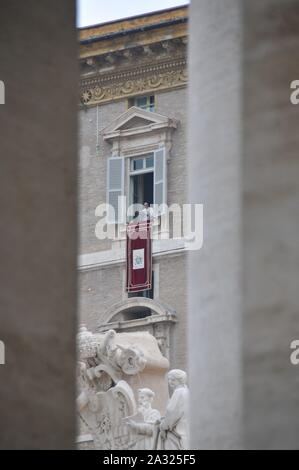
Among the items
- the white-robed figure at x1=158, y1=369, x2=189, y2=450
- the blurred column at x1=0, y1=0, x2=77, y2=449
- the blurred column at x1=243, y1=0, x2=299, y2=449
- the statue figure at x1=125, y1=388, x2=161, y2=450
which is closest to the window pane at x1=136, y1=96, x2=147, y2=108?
the statue figure at x1=125, y1=388, x2=161, y2=450

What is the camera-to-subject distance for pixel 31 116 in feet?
24.0

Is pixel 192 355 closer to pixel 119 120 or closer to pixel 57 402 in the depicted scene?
pixel 57 402

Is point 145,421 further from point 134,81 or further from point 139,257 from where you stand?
point 134,81

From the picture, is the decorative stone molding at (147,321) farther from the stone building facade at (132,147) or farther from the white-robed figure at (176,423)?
the white-robed figure at (176,423)

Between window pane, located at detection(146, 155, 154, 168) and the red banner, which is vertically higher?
window pane, located at detection(146, 155, 154, 168)

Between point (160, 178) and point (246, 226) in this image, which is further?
point (160, 178)

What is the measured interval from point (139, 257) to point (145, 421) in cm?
781

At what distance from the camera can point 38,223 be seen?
7211 millimetres

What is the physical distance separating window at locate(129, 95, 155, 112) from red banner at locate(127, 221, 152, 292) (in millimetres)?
2510

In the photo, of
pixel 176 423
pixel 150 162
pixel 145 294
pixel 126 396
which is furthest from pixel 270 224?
pixel 150 162

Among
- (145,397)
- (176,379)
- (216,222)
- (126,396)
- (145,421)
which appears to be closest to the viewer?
(216,222)

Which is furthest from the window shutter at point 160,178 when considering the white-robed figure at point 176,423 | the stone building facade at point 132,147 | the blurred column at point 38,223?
the blurred column at point 38,223

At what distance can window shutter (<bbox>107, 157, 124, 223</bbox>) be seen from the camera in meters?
35.7

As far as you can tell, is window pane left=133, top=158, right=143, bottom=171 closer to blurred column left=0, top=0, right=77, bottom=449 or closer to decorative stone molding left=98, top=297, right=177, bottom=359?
decorative stone molding left=98, top=297, right=177, bottom=359
